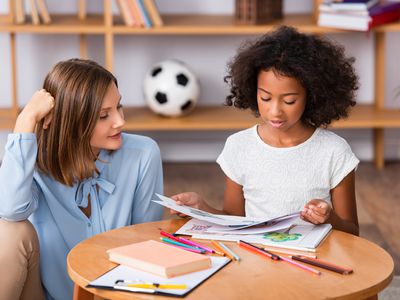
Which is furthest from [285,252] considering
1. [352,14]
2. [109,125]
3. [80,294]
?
[352,14]

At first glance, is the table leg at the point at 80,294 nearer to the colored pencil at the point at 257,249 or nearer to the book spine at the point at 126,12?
the colored pencil at the point at 257,249

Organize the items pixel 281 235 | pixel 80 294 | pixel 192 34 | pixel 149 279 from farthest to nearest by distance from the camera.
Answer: pixel 192 34, pixel 281 235, pixel 80 294, pixel 149 279

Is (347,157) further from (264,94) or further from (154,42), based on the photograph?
(154,42)

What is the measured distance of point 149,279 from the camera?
1.71m

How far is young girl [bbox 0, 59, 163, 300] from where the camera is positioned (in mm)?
2104

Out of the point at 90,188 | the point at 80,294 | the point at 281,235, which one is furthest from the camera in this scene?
the point at 90,188

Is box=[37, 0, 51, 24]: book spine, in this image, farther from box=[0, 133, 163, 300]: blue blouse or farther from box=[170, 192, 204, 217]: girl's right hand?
box=[170, 192, 204, 217]: girl's right hand

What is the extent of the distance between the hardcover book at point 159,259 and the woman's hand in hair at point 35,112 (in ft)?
1.42

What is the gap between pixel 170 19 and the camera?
14.2ft

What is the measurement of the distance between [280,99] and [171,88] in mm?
1997

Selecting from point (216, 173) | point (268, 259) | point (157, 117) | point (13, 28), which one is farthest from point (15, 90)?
point (268, 259)

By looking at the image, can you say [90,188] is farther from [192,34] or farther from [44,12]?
[192,34]

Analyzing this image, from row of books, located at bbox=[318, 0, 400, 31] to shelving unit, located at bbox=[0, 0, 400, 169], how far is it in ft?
0.13

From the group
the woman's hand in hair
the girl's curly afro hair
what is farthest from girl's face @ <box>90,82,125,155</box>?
the girl's curly afro hair
